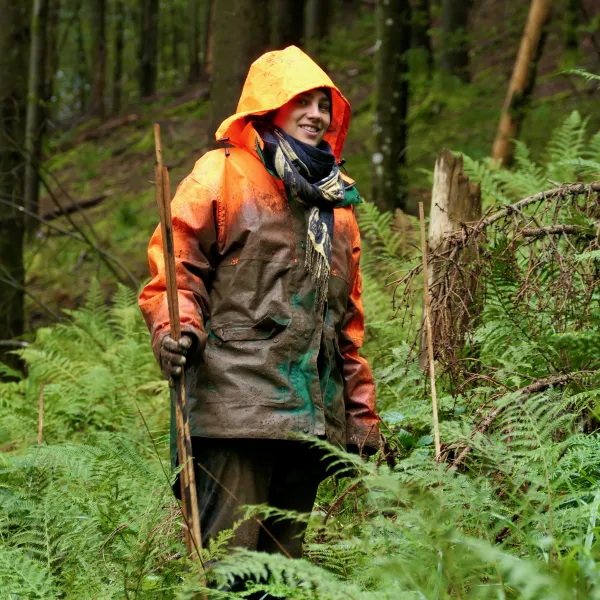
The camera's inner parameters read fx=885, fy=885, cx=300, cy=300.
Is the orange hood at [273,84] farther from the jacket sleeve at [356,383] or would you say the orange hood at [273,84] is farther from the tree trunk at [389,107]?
the tree trunk at [389,107]

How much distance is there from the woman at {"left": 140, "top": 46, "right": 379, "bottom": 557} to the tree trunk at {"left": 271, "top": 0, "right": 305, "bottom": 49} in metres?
12.9

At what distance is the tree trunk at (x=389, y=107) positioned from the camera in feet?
32.1

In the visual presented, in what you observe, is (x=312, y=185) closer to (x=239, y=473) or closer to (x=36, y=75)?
(x=239, y=473)

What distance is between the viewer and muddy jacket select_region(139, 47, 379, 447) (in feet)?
10.8

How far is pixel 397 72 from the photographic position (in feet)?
32.3

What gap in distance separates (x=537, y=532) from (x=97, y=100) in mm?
28639

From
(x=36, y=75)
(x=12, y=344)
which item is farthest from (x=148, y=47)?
(x=12, y=344)

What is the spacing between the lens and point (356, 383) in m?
3.80

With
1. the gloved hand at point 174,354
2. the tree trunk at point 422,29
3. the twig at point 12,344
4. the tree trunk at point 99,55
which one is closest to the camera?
the gloved hand at point 174,354

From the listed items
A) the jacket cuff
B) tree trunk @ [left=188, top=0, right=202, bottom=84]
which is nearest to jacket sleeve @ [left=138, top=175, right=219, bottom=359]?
the jacket cuff

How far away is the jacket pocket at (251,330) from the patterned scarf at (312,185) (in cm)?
21

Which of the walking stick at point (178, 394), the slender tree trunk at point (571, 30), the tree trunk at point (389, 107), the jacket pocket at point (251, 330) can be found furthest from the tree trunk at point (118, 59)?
the walking stick at point (178, 394)

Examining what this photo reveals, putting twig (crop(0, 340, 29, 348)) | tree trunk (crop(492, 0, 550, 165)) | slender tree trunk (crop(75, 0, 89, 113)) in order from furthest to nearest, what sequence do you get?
slender tree trunk (crop(75, 0, 89, 113)), tree trunk (crop(492, 0, 550, 165)), twig (crop(0, 340, 29, 348))

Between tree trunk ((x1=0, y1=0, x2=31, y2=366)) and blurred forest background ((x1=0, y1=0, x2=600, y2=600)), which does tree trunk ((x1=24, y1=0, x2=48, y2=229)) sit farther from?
tree trunk ((x1=0, y1=0, x2=31, y2=366))
